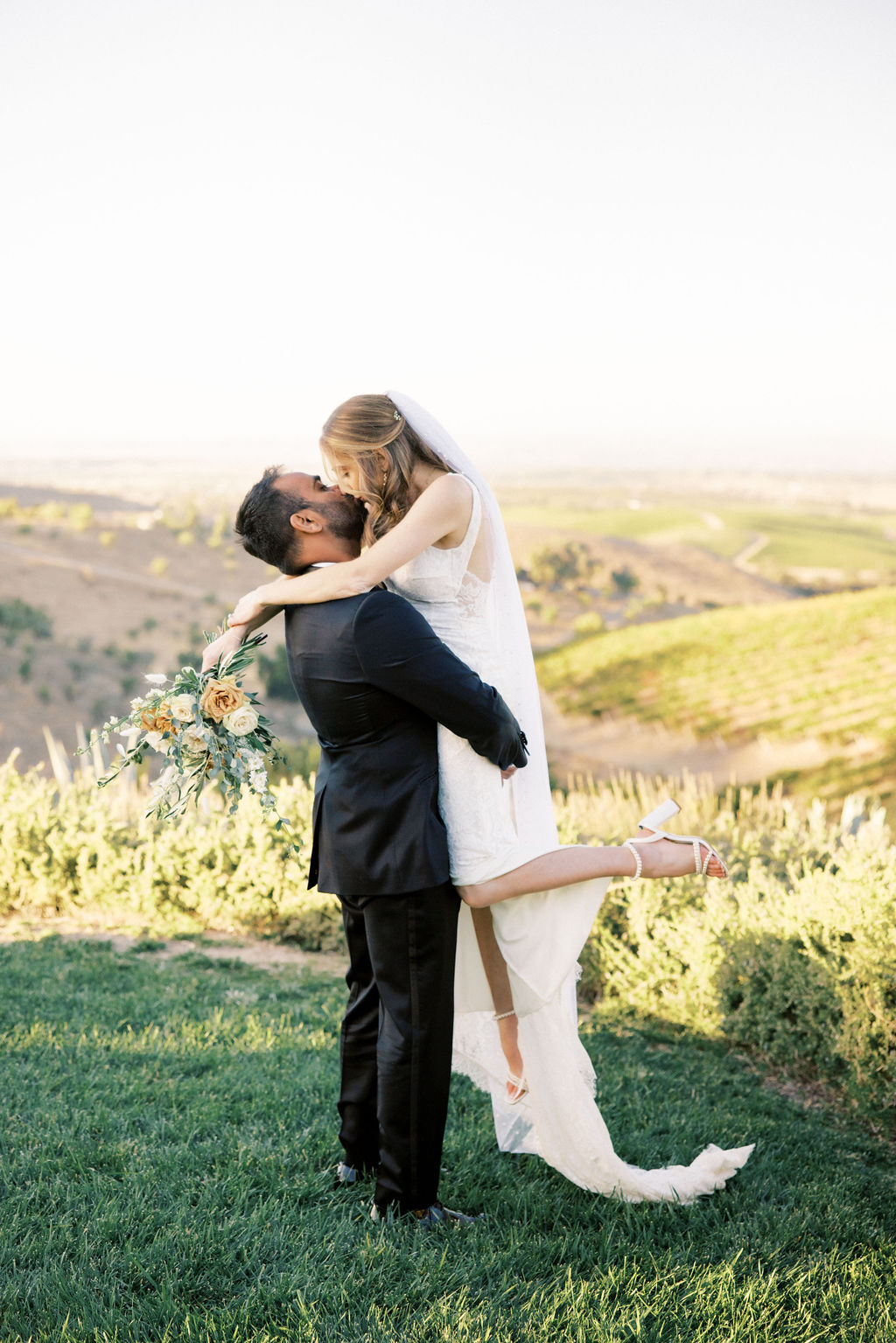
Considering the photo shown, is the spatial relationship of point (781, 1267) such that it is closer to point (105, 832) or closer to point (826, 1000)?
point (826, 1000)

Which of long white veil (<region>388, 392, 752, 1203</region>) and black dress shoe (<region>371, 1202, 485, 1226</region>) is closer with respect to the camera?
black dress shoe (<region>371, 1202, 485, 1226</region>)

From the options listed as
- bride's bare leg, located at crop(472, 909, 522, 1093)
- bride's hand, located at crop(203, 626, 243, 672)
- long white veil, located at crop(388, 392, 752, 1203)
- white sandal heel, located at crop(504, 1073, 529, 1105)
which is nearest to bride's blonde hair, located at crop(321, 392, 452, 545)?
long white veil, located at crop(388, 392, 752, 1203)

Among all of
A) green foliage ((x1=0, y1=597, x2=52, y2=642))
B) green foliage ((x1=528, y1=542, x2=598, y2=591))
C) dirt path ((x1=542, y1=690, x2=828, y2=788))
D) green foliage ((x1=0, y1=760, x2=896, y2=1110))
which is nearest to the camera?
green foliage ((x1=0, y1=760, x2=896, y2=1110))

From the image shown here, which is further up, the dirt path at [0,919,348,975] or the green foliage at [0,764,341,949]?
the green foliage at [0,764,341,949]

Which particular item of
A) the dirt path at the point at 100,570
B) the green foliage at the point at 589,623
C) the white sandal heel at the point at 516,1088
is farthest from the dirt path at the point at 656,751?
the white sandal heel at the point at 516,1088

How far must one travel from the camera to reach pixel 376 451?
277 cm

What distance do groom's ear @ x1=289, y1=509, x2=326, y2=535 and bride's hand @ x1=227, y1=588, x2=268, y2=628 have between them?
0.22 m

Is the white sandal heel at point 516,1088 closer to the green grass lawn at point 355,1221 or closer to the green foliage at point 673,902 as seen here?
the green grass lawn at point 355,1221

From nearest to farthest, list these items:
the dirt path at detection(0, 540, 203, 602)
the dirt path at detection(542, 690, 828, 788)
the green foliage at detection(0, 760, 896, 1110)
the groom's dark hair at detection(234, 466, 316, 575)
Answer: the groom's dark hair at detection(234, 466, 316, 575)
the green foliage at detection(0, 760, 896, 1110)
the dirt path at detection(542, 690, 828, 788)
the dirt path at detection(0, 540, 203, 602)

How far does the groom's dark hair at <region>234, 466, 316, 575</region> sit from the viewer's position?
107 inches

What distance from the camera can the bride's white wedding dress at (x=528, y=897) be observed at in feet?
9.23

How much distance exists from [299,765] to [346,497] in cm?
1120

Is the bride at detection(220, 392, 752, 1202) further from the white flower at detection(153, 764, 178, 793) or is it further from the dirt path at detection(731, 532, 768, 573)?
the dirt path at detection(731, 532, 768, 573)

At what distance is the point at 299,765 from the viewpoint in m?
13.7
